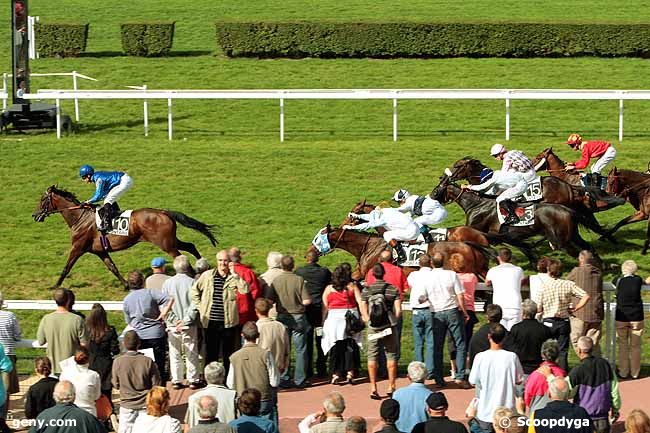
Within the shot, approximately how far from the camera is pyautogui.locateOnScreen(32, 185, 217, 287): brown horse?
13180 millimetres

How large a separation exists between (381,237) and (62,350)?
4.10m

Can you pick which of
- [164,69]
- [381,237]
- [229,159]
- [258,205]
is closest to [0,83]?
[164,69]

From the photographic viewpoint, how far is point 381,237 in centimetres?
1236

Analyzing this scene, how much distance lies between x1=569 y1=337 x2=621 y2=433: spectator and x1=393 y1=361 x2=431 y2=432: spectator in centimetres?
112

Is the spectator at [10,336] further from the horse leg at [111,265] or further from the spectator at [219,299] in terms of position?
the horse leg at [111,265]

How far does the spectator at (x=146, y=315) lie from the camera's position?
964 cm

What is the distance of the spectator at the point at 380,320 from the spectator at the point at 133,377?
1.92m

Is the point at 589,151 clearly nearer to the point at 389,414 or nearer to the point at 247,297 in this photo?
the point at 247,297

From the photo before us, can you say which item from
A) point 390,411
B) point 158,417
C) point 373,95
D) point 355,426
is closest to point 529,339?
point 390,411

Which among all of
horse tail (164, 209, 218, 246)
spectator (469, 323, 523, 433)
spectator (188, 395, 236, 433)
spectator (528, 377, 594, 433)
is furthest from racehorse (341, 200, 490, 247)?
spectator (188, 395, 236, 433)

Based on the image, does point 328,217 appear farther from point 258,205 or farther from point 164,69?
point 164,69

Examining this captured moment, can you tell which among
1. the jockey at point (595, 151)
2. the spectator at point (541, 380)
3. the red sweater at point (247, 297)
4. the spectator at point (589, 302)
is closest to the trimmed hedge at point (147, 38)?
the jockey at point (595, 151)

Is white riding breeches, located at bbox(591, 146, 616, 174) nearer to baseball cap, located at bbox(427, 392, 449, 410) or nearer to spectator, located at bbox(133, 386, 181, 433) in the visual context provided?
baseball cap, located at bbox(427, 392, 449, 410)

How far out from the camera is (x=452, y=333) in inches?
394
